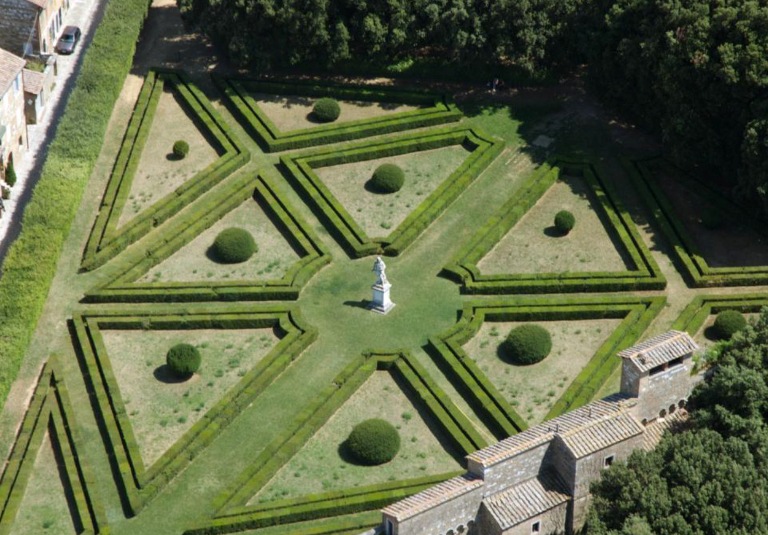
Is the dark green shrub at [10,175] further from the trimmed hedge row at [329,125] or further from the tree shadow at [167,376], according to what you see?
the tree shadow at [167,376]

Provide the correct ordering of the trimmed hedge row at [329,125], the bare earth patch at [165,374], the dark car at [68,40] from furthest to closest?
the dark car at [68,40], the trimmed hedge row at [329,125], the bare earth patch at [165,374]

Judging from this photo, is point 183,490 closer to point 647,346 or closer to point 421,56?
point 647,346

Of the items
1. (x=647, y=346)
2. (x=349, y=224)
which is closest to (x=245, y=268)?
(x=349, y=224)

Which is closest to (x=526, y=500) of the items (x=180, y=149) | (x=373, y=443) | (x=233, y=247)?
(x=373, y=443)

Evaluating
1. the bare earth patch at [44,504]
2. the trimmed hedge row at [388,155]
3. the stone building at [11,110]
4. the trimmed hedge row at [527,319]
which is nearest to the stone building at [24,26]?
the stone building at [11,110]

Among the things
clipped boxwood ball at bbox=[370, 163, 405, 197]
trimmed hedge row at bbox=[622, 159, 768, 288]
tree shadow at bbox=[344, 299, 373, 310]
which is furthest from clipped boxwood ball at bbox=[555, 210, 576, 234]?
tree shadow at bbox=[344, 299, 373, 310]

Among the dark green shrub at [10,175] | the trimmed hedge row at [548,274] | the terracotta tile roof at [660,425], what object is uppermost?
the dark green shrub at [10,175]

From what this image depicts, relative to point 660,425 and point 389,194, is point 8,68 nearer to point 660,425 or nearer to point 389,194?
point 389,194
